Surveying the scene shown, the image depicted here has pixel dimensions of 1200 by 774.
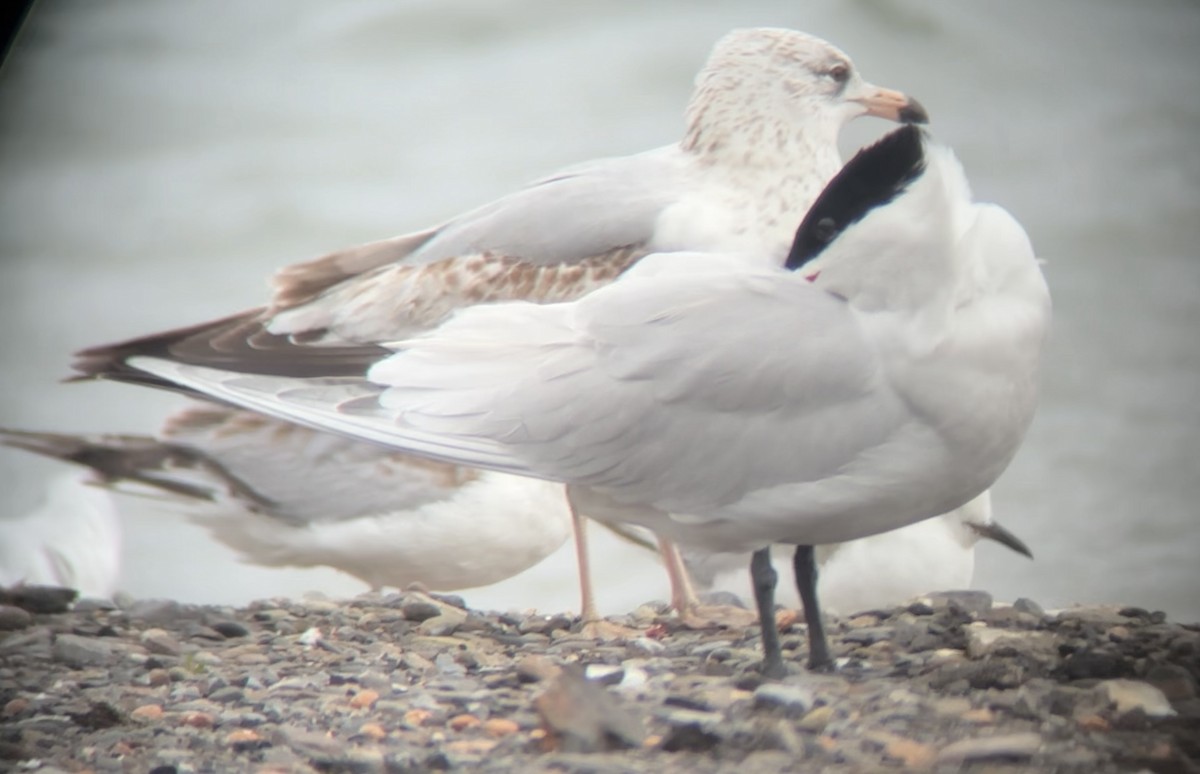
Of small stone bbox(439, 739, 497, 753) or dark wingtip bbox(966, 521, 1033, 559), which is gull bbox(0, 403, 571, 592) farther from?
small stone bbox(439, 739, 497, 753)

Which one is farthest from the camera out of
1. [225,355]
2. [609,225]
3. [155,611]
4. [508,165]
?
[508,165]

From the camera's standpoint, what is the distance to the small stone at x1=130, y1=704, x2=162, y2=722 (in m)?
2.41

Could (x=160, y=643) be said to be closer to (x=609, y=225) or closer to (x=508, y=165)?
(x=609, y=225)

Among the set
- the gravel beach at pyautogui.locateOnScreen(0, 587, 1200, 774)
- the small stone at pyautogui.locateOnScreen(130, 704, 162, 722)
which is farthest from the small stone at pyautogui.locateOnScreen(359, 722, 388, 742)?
the small stone at pyautogui.locateOnScreen(130, 704, 162, 722)

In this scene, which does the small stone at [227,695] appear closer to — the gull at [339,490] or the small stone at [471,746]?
the small stone at [471,746]

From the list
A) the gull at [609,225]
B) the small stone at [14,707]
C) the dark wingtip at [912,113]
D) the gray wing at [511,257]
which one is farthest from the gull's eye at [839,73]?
the small stone at [14,707]

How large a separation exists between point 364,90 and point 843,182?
3.30 meters

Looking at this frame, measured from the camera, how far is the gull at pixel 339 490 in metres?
3.84

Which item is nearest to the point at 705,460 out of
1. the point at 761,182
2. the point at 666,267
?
the point at 666,267

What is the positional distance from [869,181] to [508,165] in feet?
11.6

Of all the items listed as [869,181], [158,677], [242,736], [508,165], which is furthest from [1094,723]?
[508,165]

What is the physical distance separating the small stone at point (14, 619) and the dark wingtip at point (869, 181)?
1581 mm

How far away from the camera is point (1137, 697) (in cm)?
224

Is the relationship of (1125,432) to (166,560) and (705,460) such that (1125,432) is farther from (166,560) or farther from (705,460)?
(166,560)
